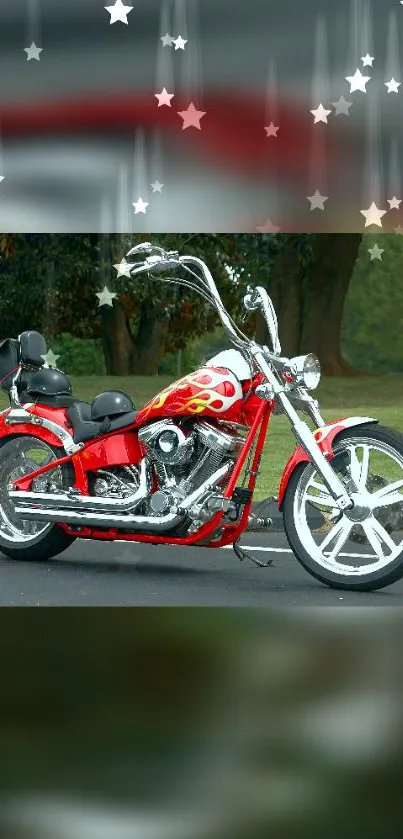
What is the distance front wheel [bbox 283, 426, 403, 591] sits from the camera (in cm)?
492

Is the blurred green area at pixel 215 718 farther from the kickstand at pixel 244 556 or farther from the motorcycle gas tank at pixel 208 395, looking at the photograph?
the kickstand at pixel 244 556

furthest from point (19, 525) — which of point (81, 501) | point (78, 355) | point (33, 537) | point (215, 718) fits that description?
point (78, 355)

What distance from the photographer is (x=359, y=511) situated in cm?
496

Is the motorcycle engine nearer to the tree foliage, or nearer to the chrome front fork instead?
the chrome front fork

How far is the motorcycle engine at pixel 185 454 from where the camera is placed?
17.5 feet

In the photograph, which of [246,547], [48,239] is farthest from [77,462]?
[48,239]

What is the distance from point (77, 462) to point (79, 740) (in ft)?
12.3

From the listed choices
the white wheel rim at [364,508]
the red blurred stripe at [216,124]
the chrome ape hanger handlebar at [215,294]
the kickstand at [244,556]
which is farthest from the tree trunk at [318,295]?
the white wheel rim at [364,508]

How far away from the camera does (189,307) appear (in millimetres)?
16406

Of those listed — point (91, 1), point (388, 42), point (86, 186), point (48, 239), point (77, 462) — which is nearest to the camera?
point (77, 462)

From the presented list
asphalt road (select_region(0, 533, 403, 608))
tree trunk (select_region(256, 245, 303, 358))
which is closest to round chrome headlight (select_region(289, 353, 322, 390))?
asphalt road (select_region(0, 533, 403, 608))

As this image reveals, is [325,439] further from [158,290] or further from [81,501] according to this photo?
[158,290]

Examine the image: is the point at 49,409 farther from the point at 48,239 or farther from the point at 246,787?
the point at 48,239

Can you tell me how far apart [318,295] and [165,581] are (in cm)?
1133
